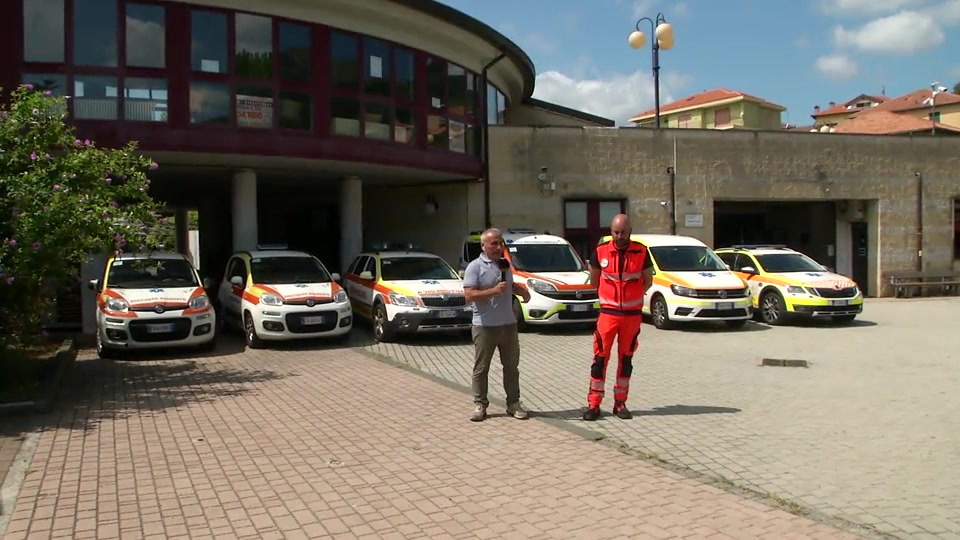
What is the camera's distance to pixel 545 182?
20.9 meters

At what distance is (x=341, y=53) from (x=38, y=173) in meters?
8.34

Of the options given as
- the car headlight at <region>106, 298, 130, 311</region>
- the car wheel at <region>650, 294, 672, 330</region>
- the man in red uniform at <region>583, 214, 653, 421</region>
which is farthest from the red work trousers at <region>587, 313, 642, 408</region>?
the car wheel at <region>650, 294, 672, 330</region>

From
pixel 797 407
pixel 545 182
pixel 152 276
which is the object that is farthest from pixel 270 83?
pixel 797 407

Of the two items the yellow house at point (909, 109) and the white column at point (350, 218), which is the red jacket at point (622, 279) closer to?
the white column at point (350, 218)

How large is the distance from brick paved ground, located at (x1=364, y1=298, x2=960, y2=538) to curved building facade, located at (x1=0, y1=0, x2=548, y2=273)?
5.13m

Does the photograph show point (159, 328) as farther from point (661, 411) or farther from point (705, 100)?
point (705, 100)

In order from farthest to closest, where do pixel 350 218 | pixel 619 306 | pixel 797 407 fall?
pixel 350 218 → pixel 797 407 → pixel 619 306

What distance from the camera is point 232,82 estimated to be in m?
15.0

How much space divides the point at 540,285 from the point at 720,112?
210 feet

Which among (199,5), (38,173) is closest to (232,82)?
(199,5)

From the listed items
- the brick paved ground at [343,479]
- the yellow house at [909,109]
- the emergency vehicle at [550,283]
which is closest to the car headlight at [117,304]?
the brick paved ground at [343,479]

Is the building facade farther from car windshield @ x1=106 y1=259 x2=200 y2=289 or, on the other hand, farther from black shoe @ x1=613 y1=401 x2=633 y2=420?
black shoe @ x1=613 y1=401 x2=633 y2=420

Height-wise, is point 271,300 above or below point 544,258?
below

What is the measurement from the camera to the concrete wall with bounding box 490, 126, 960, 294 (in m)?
20.9
